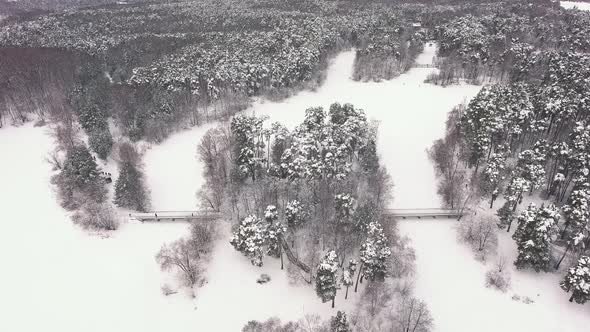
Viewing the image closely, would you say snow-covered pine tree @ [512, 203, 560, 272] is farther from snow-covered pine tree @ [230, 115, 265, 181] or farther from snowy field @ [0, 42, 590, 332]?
snow-covered pine tree @ [230, 115, 265, 181]

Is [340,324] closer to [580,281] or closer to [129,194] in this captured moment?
[580,281]

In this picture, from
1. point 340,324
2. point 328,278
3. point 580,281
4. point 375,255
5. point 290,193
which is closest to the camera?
point 340,324

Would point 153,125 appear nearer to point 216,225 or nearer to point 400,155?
point 216,225

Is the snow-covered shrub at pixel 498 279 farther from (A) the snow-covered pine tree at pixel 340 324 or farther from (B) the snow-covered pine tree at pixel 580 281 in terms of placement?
(A) the snow-covered pine tree at pixel 340 324

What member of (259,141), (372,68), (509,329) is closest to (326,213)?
(259,141)

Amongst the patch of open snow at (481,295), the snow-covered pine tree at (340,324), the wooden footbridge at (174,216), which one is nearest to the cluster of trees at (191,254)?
the wooden footbridge at (174,216)

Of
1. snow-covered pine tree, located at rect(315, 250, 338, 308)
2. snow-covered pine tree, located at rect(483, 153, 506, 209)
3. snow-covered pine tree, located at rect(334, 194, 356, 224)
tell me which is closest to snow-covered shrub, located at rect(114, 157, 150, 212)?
snow-covered pine tree, located at rect(334, 194, 356, 224)

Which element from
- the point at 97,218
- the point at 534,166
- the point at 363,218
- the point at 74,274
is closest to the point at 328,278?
the point at 363,218
